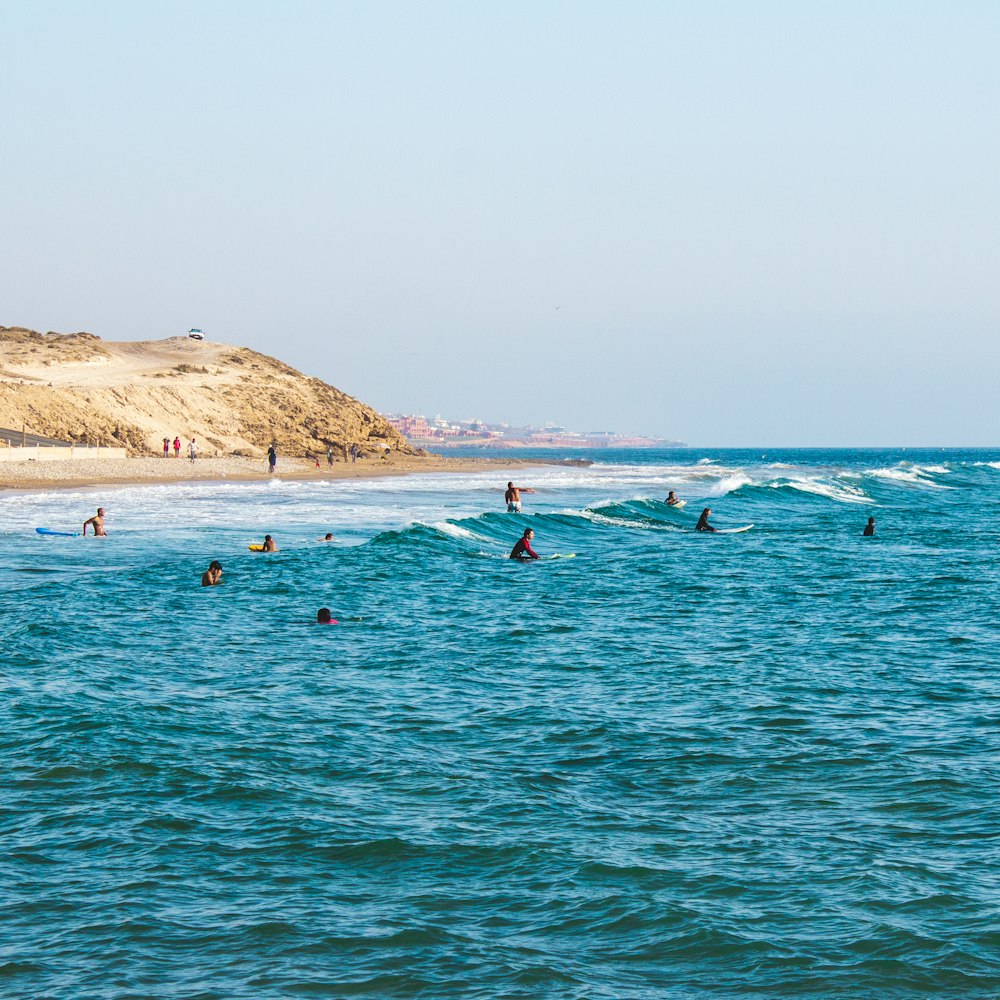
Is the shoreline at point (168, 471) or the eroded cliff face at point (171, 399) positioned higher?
the eroded cliff face at point (171, 399)

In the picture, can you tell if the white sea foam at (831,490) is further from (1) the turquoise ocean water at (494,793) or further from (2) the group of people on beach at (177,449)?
(1) the turquoise ocean water at (494,793)

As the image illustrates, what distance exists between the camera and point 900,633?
72.6ft

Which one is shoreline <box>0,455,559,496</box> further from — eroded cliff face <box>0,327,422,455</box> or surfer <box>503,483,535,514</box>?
surfer <box>503,483,535,514</box>

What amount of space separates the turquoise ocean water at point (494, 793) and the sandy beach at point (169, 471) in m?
35.5

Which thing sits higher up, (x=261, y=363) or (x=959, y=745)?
(x=261, y=363)

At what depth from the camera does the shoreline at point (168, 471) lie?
196ft

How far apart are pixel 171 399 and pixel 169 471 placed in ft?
117

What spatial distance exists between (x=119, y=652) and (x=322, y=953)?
39.0 ft

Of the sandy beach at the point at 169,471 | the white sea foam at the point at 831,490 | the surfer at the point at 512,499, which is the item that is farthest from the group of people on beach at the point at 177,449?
the white sea foam at the point at 831,490

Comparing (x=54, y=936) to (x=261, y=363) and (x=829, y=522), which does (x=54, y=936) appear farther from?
(x=261, y=363)

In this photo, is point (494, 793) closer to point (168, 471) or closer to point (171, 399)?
point (168, 471)

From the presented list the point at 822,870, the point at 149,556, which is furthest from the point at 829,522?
the point at 822,870

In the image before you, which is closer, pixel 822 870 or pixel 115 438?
pixel 822 870

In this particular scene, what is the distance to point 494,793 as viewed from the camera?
11.9 m
